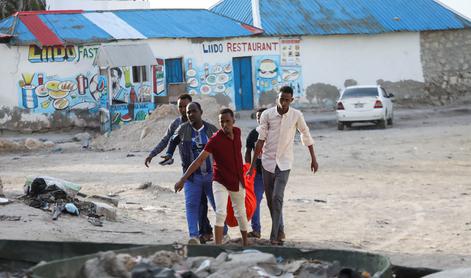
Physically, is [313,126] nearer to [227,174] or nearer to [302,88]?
[302,88]

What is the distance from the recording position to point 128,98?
101ft

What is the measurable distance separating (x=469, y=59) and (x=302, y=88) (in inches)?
292

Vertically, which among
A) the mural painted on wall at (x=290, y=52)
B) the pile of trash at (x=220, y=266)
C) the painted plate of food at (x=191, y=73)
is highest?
the mural painted on wall at (x=290, y=52)

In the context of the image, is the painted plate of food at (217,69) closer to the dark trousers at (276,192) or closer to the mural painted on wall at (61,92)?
the mural painted on wall at (61,92)

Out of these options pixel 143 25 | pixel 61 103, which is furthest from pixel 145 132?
pixel 143 25

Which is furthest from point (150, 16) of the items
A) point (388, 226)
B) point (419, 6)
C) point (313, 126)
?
point (388, 226)

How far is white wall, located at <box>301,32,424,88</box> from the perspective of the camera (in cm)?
3547

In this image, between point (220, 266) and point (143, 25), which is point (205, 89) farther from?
point (220, 266)

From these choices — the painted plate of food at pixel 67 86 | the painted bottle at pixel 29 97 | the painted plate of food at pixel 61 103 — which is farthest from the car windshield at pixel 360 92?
the painted bottle at pixel 29 97

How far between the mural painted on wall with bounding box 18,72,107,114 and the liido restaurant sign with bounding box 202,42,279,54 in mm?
4645

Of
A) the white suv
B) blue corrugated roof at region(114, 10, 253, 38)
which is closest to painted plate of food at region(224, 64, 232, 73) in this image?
blue corrugated roof at region(114, 10, 253, 38)

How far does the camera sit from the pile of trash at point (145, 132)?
82.2 feet

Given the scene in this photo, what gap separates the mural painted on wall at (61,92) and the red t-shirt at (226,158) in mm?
21010

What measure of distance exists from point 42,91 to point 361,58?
1303 cm
